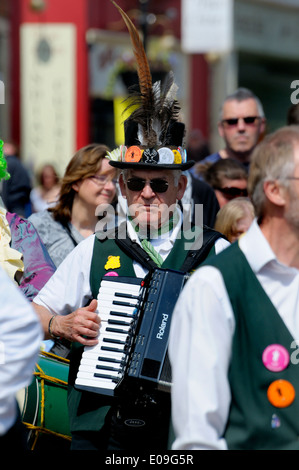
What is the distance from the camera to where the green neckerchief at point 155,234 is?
3.92 meters

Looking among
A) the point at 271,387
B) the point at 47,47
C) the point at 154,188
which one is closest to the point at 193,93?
the point at 47,47

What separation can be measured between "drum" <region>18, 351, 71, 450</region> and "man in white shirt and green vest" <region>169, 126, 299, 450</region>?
179 cm

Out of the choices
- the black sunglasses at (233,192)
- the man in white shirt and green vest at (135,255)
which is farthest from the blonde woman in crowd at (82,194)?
the man in white shirt and green vest at (135,255)

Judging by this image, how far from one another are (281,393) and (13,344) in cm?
85

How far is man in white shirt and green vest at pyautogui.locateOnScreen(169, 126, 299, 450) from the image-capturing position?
8.71 feet

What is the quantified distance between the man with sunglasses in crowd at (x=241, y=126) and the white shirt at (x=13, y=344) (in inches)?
182

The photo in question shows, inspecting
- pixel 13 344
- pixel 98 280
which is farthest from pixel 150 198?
pixel 13 344

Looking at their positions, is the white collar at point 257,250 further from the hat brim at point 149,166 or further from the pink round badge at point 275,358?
the hat brim at point 149,166

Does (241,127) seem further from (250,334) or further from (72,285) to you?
(250,334)

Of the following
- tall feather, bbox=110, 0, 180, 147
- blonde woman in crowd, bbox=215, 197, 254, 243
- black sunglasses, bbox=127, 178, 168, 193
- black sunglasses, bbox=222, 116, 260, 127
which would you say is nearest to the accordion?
black sunglasses, bbox=127, 178, 168, 193

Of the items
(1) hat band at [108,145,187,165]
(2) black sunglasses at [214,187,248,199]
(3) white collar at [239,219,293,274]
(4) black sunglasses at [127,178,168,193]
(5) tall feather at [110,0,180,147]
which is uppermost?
(5) tall feather at [110,0,180,147]

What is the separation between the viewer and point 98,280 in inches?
152

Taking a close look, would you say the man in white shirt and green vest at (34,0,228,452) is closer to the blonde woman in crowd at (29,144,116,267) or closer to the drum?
the drum

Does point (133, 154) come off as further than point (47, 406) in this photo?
No
